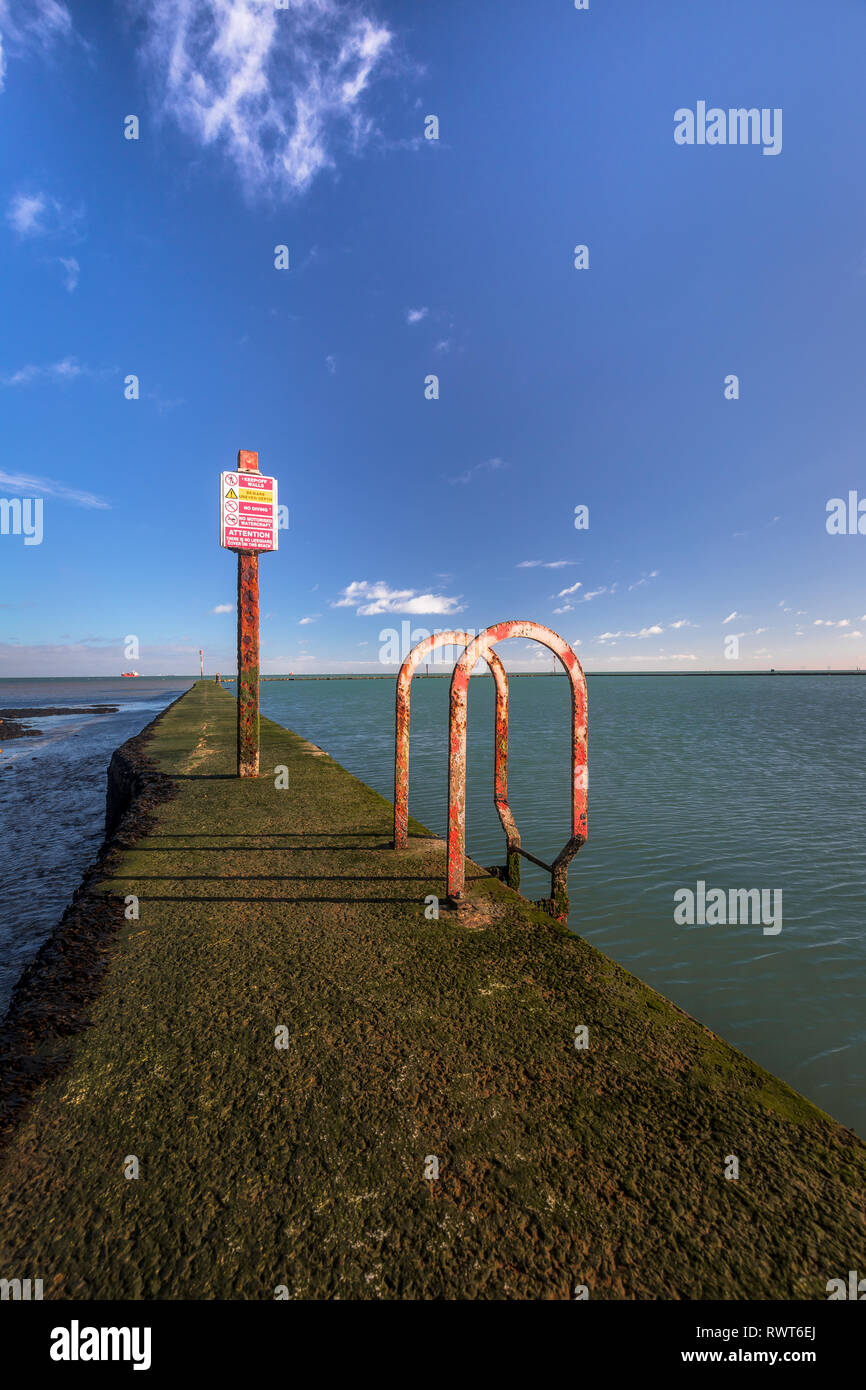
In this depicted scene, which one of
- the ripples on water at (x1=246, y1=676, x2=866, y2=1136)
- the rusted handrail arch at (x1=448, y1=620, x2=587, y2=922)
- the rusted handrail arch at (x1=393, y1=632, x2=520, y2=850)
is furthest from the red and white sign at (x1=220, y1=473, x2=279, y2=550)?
the ripples on water at (x1=246, y1=676, x2=866, y2=1136)

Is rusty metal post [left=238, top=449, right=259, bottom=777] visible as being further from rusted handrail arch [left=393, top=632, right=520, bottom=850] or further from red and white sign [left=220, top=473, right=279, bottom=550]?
rusted handrail arch [left=393, top=632, right=520, bottom=850]

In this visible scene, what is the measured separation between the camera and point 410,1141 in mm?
1964

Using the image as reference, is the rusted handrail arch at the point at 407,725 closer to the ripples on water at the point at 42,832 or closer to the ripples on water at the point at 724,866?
the ripples on water at the point at 724,866

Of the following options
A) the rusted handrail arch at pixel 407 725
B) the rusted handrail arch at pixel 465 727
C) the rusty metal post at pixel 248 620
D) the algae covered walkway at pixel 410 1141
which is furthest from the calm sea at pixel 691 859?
the rusty metal post at pixel 248 620

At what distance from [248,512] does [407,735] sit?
4707mm

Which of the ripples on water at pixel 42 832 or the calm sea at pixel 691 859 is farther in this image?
the ripples on water at pixel 42 832

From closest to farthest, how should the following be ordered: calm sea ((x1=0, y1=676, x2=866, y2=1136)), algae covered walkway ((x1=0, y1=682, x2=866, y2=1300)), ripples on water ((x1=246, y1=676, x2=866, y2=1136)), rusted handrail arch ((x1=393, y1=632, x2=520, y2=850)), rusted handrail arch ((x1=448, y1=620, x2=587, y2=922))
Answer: algae covered walkway ((x1=0, y1=682, x2=866, y2=1300))
rusted handrail arch ((x1=448, y1=620, x2=587, y2=922))
ripples on water ((x1=246, y1=676, x2=866, y2=1136))
calm sea ((x1=0, y1=676, x2=866, y2=1136))
rusted handrail arch ((x1=393, y1=632, x2=520, y2=850))

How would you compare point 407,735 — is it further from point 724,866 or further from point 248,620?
point 724,866

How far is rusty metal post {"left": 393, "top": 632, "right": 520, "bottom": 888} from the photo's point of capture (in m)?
5.19

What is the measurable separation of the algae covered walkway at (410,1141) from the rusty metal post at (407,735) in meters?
1.98

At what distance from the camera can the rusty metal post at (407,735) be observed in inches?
204
